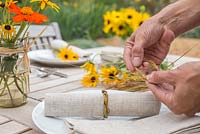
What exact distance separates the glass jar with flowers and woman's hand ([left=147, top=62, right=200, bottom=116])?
325 millimetres

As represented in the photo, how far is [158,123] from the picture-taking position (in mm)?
705

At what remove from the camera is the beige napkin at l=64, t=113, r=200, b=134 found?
668mm

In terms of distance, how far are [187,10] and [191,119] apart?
62cm

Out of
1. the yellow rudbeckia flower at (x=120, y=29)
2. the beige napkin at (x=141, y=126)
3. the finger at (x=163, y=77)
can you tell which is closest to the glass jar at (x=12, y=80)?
the beige napkin at (x=141, y=126)

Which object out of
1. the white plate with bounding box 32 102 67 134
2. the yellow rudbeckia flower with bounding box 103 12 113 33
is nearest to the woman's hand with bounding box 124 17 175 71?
the white plate with bounding box 32 102 67 134

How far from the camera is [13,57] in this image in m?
0.86

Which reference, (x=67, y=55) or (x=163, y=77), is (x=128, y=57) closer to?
(x=163, y=77)

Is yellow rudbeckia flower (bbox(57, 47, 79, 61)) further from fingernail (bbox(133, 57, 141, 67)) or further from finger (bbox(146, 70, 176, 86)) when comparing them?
finger (bbox(146, 70, 176, 86))

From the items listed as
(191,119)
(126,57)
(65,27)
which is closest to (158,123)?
(191,119)

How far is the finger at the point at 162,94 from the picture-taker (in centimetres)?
72

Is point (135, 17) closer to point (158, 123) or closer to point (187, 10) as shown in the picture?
point (187, 10)

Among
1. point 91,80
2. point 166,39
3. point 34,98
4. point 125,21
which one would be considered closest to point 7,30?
point 34,98

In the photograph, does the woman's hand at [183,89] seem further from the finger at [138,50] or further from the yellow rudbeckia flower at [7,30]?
the yellow rudbeckia flower at [7,30]

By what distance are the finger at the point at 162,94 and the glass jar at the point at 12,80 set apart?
34 cm
